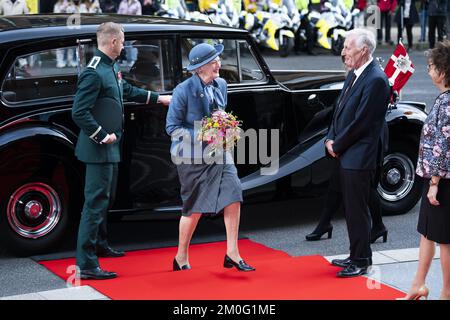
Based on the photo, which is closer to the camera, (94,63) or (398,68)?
(94,63)

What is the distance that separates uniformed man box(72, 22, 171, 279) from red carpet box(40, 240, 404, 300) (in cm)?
25

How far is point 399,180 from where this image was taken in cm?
877

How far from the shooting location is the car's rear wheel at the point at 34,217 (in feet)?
23.7

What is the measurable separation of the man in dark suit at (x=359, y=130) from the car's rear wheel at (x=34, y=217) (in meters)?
2.21

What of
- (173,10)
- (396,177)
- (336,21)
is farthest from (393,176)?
(336,21)

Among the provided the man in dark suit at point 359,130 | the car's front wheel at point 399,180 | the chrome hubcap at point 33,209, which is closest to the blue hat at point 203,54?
the man in dark suit at point 359,130

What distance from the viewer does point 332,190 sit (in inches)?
304

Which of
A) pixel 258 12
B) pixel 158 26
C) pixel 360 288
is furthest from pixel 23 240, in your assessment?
pixel 258 12

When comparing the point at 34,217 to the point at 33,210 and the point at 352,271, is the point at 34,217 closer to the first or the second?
the point at 33,210

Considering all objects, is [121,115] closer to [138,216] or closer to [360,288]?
[138,216]

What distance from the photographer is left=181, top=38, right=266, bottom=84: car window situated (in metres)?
8.16

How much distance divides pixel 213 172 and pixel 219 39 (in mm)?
1861

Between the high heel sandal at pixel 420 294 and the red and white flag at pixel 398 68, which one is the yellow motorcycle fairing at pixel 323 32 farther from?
the high heel sandal at pixel 420 294

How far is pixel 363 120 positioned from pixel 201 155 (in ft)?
3.70
